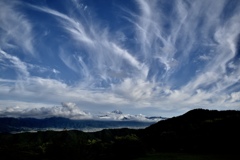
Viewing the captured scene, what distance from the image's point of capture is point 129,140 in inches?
5408

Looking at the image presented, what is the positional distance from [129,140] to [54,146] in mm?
48079

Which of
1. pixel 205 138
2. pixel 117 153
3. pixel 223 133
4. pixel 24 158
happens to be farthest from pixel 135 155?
pixel 24 158

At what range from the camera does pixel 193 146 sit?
11925 centimetres

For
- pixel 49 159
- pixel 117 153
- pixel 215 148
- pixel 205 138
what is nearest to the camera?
pixel 215 148

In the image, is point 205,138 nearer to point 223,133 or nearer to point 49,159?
point 223,133

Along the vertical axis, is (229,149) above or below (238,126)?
below

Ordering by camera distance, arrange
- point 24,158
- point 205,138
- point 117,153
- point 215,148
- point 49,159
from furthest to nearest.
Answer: point 24,158 → point 49,159 → point 117,153 → point 205,138 → point 215,148

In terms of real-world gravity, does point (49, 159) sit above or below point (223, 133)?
below

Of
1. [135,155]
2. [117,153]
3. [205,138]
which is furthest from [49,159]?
[205,138]

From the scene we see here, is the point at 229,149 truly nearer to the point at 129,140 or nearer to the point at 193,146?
the point at 193,146

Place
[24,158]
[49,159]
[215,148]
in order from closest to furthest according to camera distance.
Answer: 1. [215,148]
2. [49,159]
3. [24,158]

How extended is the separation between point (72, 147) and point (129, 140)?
35.3 metres

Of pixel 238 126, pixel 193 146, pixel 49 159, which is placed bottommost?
pixel 49 159

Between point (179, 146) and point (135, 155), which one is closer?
point (135, 155)
